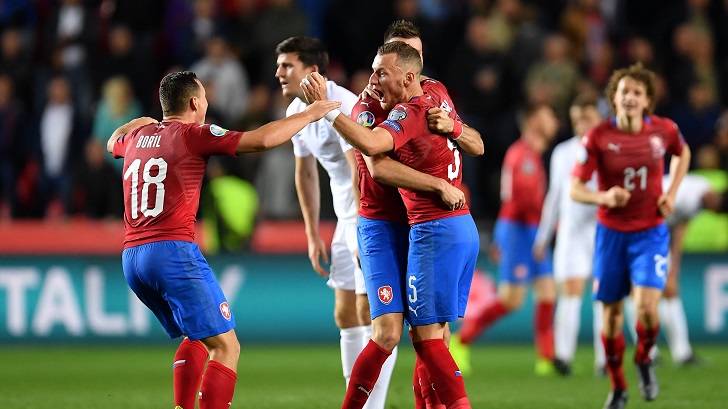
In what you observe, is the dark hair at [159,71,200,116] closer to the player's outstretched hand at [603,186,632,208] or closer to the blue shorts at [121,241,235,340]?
the blue shorts at [121,241,235,340]

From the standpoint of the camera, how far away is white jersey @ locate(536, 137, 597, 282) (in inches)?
472

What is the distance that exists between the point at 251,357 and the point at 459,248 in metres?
6.88

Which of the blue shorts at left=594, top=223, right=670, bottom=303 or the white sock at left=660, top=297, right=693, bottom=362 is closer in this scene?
the blue shorts at left=594, top=223, right=670, bottom=303

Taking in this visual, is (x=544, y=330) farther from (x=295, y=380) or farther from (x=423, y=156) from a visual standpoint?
(x=423, y=156)

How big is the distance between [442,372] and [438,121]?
1.43 metres

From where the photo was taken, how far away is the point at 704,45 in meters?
16.6

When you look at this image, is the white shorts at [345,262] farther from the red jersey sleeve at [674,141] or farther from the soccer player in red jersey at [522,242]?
the soccer player in red jersey at [522,242]

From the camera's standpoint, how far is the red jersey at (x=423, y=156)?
6.80 metres

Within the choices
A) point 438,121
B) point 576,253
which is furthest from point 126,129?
point 576,253

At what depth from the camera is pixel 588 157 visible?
9.13 metres

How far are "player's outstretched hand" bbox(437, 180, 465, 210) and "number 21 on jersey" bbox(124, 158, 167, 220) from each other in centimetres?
158

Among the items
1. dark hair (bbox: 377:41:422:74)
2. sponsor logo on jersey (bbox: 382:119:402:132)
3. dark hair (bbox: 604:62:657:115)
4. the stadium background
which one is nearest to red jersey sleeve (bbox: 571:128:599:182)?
dark hair (bbox: 604:62:657:115)

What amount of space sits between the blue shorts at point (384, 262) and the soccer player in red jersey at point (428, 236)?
10cm

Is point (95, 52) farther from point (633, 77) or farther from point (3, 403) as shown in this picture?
point (633, 77)
